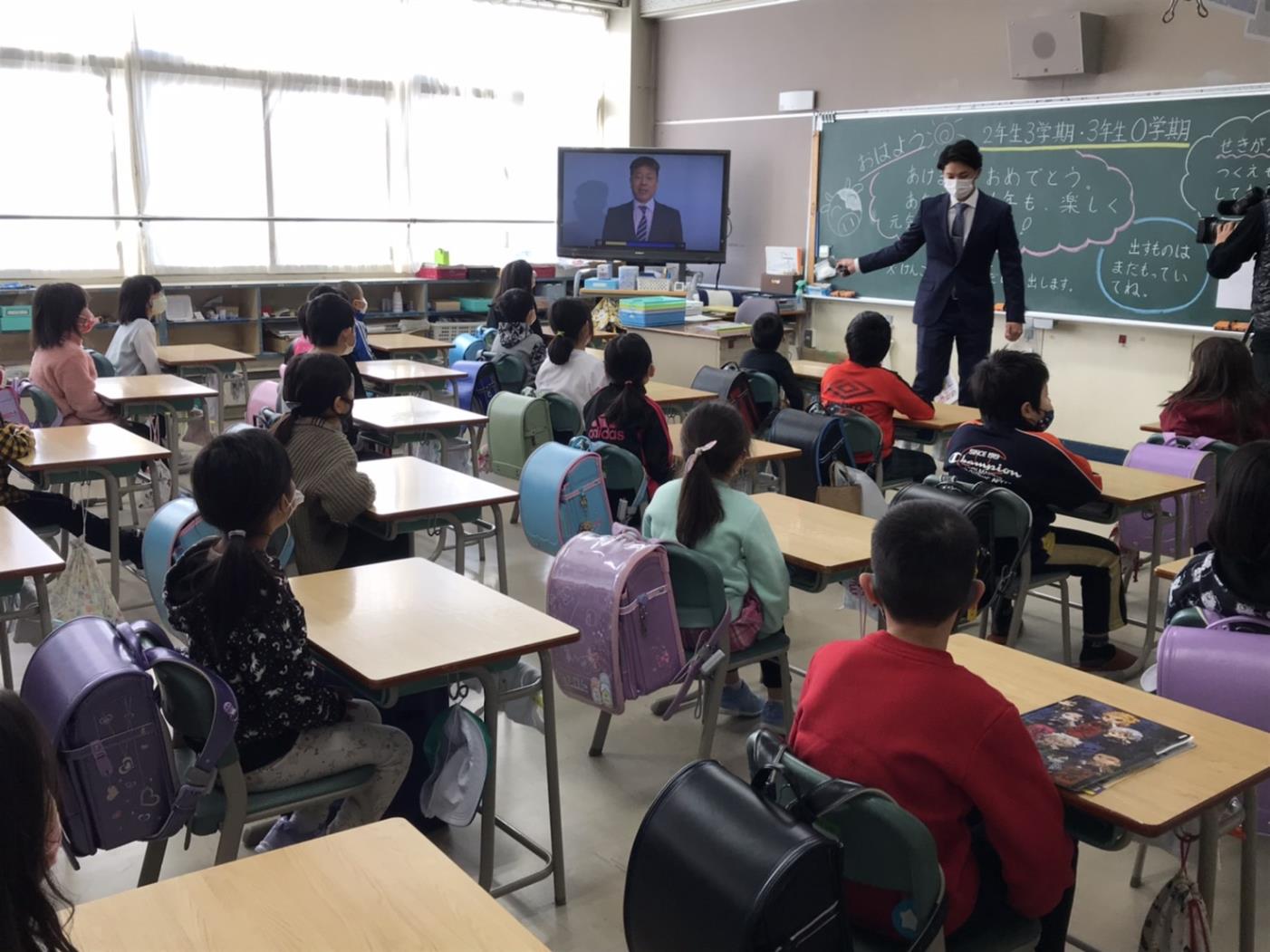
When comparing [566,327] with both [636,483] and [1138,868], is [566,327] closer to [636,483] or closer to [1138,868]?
[636,483]

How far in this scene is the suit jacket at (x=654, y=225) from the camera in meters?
8.66

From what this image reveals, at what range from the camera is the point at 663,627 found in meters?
2.49

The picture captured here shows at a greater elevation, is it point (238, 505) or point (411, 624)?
point (238, 505)

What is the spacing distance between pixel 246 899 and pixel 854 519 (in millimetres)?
2134

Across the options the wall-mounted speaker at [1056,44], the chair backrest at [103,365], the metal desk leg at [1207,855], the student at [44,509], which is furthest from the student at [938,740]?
the wall-mounted speaker at [1056,44]

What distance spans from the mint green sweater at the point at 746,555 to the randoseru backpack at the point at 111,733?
1.28 metres

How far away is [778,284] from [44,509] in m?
5.94

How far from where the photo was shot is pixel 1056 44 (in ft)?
20.9

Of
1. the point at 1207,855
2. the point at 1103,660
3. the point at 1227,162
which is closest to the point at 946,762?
the point at 1207,855

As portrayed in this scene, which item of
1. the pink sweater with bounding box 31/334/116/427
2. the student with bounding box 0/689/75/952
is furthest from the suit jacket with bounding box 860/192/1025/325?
the student with bounding box 0/689/75/952

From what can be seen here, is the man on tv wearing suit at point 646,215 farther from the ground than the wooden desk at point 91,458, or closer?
farther from the ground

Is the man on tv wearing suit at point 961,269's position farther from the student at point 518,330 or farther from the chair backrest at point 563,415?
the student at point 518,330

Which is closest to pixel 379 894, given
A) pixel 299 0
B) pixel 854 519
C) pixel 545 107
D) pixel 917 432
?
pixel 854 519

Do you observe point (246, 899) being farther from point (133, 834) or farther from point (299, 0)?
point (299, 0)
